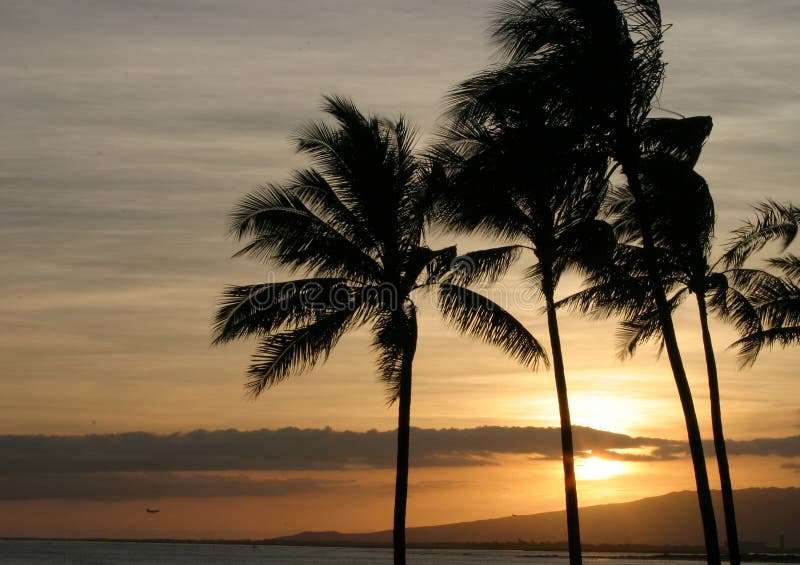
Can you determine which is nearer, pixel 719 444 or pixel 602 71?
pixel 602 71

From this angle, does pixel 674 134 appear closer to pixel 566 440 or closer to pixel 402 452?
pixel 566 440

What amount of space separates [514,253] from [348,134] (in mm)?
5017

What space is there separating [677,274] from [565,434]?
19.8ft

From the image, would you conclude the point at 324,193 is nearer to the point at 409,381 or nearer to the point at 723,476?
the point at 409,381

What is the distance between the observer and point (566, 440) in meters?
24.8

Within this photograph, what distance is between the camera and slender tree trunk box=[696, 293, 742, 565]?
92.6 feet

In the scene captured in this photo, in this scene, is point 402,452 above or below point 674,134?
below

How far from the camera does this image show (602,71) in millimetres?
21859

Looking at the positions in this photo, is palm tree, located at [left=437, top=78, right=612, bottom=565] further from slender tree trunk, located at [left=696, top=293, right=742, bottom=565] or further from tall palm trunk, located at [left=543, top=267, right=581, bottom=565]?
slender tree trunk, located at [left=696, top=293, right=742, bottom=565]

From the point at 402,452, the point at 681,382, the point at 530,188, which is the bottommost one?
the point at 402,452

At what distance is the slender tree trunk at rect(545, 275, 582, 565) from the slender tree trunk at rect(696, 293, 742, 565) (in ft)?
17.4

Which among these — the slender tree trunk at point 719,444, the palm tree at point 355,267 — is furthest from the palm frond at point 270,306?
the slender tree trunk at point 719,444

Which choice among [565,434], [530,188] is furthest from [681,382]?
[530,188]

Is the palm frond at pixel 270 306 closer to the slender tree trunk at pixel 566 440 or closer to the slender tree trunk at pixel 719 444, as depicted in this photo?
the slender tree trunk at pixel 566 440
